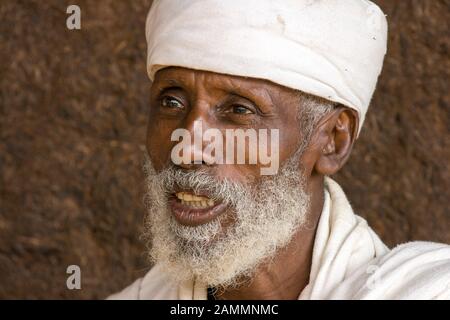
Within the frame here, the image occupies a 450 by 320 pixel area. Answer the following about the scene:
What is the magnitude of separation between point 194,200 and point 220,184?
4.3 inches

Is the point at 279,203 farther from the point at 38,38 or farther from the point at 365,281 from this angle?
the point at 38,38

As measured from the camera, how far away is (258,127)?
2.80 m

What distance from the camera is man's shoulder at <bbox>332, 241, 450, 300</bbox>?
257cm

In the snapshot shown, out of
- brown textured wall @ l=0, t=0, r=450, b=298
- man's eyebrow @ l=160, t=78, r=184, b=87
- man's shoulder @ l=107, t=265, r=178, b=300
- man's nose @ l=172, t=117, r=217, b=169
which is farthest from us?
brown textured wall @ l=0, t=0, r=450, b=298

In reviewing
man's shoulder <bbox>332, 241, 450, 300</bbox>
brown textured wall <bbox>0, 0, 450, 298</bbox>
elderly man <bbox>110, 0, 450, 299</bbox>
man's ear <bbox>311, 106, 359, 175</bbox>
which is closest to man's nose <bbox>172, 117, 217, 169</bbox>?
elderly man <bbox>110, 0, 450, 299</bbox>

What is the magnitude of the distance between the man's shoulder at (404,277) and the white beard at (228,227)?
12.4 inches

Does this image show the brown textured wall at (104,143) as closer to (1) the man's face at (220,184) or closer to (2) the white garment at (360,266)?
(2) the white garment at (360,266)

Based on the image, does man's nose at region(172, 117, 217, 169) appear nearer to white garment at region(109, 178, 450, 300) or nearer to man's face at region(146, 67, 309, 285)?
man's face at region(146, 67, 309, 285)

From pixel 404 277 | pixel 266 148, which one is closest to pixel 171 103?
pixel 266 148

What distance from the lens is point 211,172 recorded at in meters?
2.73

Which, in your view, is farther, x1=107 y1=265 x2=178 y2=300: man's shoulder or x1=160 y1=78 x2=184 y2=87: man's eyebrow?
x1=107 y1=265 x2=178 y2=300: man's shoulder
